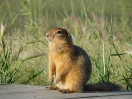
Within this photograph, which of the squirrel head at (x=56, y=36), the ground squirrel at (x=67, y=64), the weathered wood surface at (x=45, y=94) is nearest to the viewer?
the weathered wood surface at (x=45, y=94)

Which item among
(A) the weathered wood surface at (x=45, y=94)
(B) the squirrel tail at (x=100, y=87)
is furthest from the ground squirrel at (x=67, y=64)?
(A) the weathered wood surface at (x=45, y=94)

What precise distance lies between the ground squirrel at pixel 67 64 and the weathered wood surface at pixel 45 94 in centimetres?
10

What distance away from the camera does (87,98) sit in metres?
3.79

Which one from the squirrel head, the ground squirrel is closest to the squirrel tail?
the ground squirrel

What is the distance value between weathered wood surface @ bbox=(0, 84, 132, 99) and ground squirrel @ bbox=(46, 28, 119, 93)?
10cm

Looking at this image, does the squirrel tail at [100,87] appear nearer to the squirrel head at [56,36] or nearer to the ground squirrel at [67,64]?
the ground squirrel at [67,64]

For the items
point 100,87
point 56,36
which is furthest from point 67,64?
point 100,87

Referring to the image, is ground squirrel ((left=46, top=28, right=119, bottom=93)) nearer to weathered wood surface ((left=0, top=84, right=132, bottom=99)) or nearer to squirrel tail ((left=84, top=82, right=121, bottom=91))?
squirrel tail ((left=84, top=82, right=121, bottom=91))

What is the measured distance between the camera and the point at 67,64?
13.2 ft

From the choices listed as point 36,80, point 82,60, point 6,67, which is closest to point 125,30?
point 36,80

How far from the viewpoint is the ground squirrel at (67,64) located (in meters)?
4.03

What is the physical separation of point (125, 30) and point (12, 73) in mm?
3467

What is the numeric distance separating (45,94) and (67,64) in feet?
1.15

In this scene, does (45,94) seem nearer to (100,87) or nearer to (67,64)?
(67,64)
